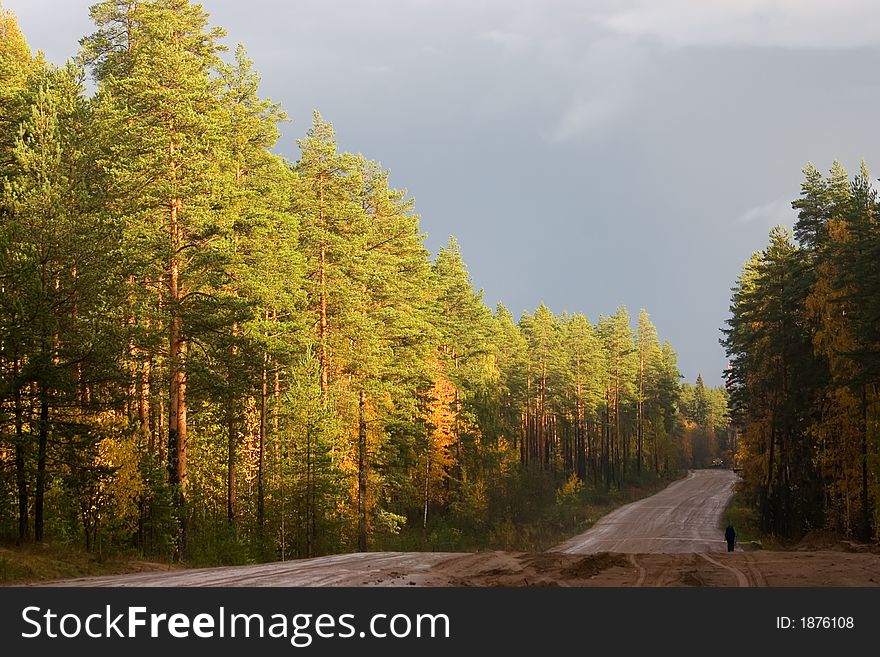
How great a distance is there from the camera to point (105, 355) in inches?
846

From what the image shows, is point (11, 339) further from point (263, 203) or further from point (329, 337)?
point (329, 337)

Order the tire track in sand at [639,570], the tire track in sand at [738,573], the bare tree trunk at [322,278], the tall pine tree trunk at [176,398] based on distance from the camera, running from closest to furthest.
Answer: the tire track in sand at [738,573], the tire track in sand at [639,570], the tall pine tree trunk at [176,398], the bare tree trunk at [322,278]

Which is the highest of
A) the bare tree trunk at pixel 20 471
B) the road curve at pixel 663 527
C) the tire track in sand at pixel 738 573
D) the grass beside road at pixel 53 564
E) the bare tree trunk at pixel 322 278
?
the bare tree trunk at pixel 322 278

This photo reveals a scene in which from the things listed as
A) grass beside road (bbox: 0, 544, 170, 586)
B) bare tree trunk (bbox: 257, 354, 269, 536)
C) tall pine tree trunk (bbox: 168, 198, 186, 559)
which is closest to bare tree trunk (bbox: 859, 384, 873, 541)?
bare tree trunk (bbox: 257, 354, 269, 536)

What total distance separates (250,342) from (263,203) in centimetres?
632

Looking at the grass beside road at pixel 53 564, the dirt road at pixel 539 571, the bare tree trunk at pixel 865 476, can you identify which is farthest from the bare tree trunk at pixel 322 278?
the bare tree trunk at pixel 865 476

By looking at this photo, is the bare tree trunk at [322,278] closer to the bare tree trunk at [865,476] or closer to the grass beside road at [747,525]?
the grass beside road at [747,525]

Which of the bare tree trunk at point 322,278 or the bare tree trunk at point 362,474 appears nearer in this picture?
the bare tree trunk at point 362,474

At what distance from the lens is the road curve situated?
44781mm

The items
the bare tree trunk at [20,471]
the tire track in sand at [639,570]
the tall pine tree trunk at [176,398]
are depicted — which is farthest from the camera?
the tall pine tree trunk at [176,398]

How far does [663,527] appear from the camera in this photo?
5572 centimetres

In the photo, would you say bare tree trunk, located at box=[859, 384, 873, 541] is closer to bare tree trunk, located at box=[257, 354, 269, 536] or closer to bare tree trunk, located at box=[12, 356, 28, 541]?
bare tree trunk, located at box=[257, 354, 269, 536]

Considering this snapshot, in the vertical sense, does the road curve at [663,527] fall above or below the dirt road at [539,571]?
below

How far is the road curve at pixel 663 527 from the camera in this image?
4478 centimetres
